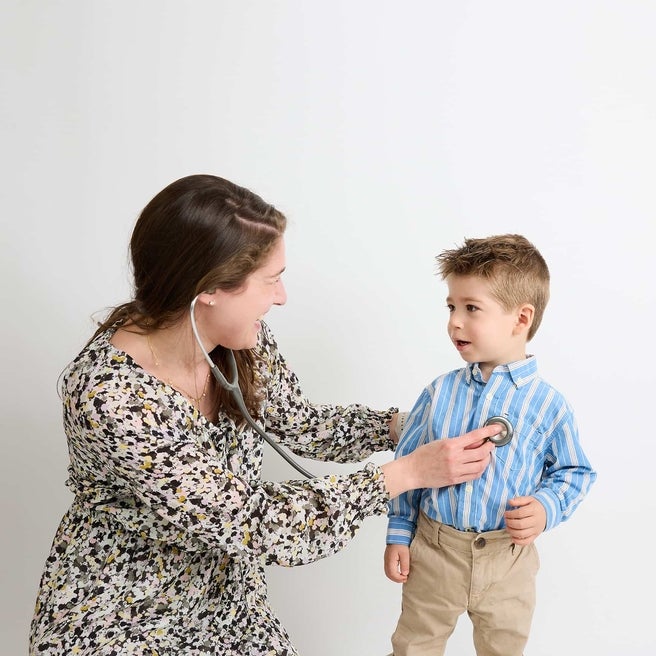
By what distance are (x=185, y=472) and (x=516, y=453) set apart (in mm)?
582

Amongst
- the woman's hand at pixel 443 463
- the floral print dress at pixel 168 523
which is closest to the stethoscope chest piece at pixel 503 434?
the woman's hand at pixel 443 463

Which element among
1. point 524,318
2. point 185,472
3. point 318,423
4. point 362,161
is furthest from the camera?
point 362,161

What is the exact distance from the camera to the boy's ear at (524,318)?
1.60 m

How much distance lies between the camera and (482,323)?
5.14ft

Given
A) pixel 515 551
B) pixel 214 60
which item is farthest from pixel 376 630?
pixel 214 60

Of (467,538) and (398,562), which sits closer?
(467,538)

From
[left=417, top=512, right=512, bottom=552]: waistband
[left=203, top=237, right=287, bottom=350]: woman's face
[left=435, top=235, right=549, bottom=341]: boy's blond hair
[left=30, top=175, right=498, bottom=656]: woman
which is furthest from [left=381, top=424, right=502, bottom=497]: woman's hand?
[left=203, top=237, right=287, bottom=350]: woman's face

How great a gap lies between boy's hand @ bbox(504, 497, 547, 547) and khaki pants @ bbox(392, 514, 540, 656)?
5 cm

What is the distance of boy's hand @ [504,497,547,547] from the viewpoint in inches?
60.1

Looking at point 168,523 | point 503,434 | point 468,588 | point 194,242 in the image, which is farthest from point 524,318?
point 168,523

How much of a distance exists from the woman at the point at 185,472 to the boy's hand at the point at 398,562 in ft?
0.43

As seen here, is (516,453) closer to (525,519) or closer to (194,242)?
(525,519)

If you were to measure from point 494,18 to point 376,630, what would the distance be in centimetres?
173

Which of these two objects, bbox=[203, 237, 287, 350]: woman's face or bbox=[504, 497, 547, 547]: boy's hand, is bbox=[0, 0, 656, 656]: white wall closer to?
bbox=[203, 237, 287, 350]: woman's face
